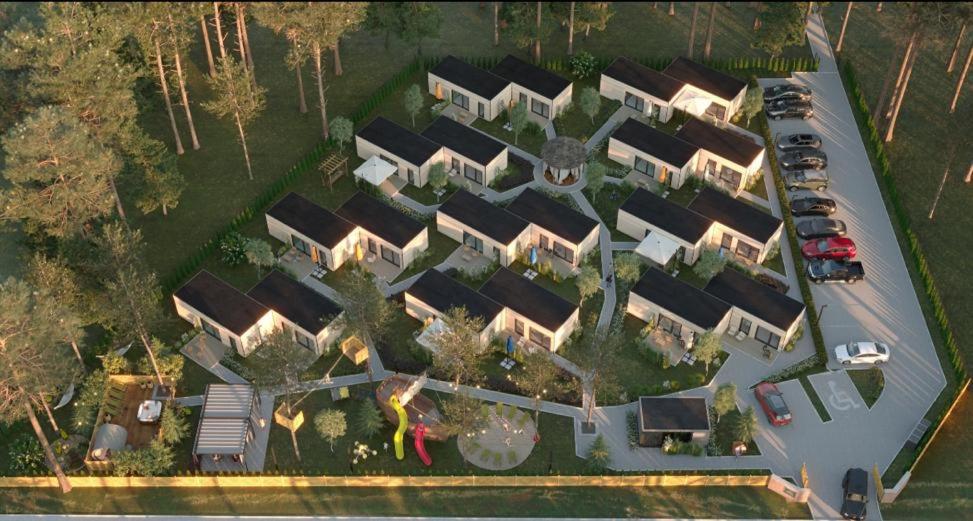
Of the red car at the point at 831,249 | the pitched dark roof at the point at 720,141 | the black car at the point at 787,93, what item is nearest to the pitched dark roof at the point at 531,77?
the pitched dark roof at the point at 720,141

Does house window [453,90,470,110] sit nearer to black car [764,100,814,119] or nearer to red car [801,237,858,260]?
black car [764,100,814,119]

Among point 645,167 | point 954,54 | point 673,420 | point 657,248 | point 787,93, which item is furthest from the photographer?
point 954,54

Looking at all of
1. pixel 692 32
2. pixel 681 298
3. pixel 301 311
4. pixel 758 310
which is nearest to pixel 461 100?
pixel 692 32

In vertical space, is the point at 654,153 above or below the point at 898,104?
below

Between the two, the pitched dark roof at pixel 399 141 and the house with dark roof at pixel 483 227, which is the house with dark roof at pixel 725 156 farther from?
the pitched dark roof at pixel 399 141

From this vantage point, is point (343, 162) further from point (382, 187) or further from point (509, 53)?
point (509, 53)

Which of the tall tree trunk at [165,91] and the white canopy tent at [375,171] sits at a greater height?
the tall tree trunk at [165,91]

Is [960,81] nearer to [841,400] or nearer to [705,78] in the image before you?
[705,78]

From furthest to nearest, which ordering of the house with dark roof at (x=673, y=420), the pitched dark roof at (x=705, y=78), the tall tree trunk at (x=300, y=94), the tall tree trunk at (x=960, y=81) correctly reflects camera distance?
the pitched dark roof at (x=705, y=78), the tall tree trunk at (x=300, y=94), the tall tree trunk at (x=960, y=81), the house with dark roof at (x=673, y=420)
